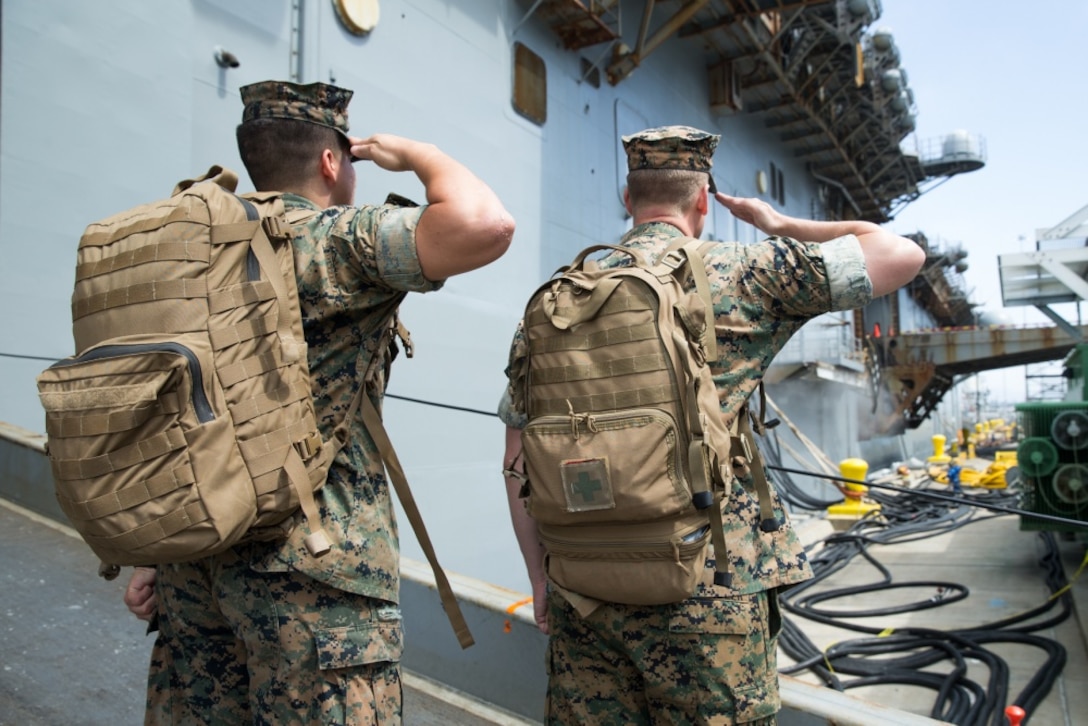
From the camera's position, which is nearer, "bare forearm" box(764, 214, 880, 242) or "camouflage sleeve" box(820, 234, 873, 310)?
"camouflage sleeve" box(820, 234, 873, 310)

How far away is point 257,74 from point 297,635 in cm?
485

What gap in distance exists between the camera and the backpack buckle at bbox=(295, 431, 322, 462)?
1.17 meters

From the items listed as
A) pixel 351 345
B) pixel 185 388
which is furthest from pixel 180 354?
pixel 351 345

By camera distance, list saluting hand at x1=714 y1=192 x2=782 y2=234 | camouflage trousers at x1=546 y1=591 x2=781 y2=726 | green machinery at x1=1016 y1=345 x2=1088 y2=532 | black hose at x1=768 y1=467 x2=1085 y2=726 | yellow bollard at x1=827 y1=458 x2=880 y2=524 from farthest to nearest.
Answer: yellow bollard at x1=827 y1=458 x2=880 y2=524, green machinery at x1=1016 y1=345 x2=1088 y2=532, black hose at x1=768 y1=467 x2=1085 y2=726, saluting hand at x1=714 y1=192 x2=782 y2=234, camouflage trousers at x1=546 y1=591 x2=781 y2=726

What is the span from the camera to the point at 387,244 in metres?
1.19

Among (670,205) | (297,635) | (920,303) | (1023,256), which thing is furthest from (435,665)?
(920,303)

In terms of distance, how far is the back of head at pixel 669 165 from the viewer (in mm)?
1502

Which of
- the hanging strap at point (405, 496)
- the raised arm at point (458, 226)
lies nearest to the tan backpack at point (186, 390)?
the hanging strap at point (405, 496)

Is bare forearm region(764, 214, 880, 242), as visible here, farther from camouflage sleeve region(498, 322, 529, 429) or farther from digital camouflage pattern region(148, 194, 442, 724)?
digital camouflage pattern region(148, 194, 442, 724)

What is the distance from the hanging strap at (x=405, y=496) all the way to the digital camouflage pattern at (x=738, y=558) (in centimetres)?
20

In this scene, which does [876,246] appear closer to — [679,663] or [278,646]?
[679,663]

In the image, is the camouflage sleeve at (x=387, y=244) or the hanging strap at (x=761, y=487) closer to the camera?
the camouflage sleeve at (x=387, y=244)

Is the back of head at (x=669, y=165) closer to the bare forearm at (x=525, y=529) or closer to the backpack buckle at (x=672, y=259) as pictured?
the backpack buckle at (x=672, y=259)

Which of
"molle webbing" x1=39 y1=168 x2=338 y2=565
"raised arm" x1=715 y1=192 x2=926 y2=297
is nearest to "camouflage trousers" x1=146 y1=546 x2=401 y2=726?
"molle webbing" x1=39 y1=168 x2=338 y2=565
